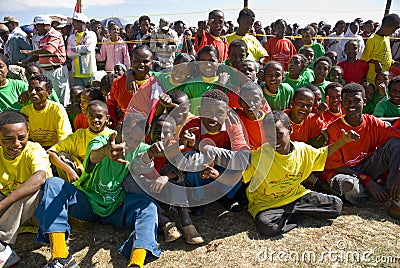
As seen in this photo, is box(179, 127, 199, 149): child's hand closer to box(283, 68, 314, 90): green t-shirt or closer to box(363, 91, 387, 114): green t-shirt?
box(283, 68, 314, 90): green t-shirt

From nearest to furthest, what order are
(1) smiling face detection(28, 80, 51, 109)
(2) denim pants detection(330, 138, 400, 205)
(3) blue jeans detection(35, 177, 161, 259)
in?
(3) blue jeans detection(35, 177, 161, 259) → (2) denim pants detection(330, 138, 400, 205) → (1) smiling face detection(28, 80, 51, 109)

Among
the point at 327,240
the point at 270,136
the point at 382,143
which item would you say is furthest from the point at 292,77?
the point at 327,240

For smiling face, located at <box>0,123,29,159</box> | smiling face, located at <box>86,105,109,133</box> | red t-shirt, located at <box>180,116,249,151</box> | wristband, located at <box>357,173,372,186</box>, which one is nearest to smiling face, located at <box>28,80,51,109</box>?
smiling face, located at <box>86,105,109,133</box>

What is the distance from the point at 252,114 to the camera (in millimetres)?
3438

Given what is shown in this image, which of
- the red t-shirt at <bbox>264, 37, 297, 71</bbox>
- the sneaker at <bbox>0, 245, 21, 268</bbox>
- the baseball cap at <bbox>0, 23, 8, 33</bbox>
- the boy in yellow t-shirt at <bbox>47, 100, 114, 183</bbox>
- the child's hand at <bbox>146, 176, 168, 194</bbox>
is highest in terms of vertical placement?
Answer: the baseball cap at <bbox>0, 23, 8, 33</bbox>

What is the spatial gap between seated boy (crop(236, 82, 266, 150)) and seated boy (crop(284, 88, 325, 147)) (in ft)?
1.20

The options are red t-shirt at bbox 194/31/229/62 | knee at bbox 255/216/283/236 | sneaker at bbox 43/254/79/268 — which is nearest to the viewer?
sneaker at bbox 43/254/79/268

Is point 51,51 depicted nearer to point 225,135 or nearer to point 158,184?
point 225,135

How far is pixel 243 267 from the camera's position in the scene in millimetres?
2637

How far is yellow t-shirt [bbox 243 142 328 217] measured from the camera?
2977mm

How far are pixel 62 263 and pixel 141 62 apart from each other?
222 cm

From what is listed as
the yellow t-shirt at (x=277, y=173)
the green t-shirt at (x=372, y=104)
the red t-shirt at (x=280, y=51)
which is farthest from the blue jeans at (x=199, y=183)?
the red t-shirt at (x=280, y=51)

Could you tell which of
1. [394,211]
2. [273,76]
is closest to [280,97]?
[273,76]

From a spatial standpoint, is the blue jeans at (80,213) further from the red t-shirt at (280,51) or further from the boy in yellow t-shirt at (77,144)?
the red t-shirt at (280,51)
